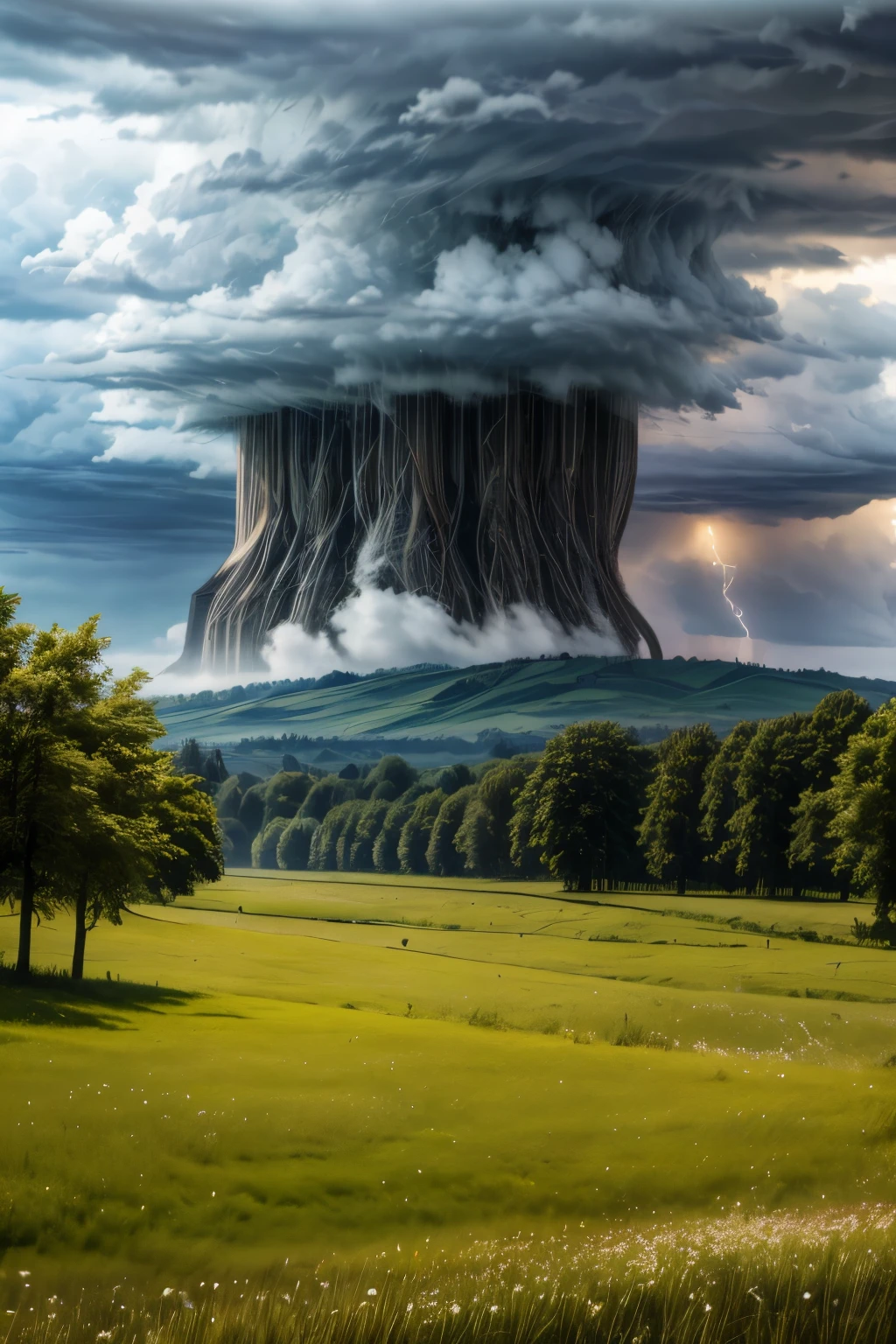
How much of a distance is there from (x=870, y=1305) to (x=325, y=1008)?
383 inches

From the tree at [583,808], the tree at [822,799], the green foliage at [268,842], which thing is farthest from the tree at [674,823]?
the green foliage at [268,842]

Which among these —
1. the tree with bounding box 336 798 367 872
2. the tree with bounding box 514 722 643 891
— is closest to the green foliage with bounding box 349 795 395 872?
the tree with bounding box 336 798 367 872

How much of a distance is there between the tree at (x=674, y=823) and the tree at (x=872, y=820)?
171 inches

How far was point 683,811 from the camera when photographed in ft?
94.0

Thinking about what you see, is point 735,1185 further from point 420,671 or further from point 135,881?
point 420,671

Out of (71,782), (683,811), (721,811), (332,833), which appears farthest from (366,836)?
(71,782)

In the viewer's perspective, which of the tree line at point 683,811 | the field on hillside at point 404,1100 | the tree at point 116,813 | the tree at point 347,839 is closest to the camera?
the field on hillside at point 404,1100

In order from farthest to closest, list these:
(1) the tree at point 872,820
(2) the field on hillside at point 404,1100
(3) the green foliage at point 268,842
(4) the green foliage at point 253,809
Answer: (4) the green foliage at point 253,809 → (3) the green foliage at point 268,842 → (1) the tree at point 872,820 → (2) the field on hillside at point 404,1100

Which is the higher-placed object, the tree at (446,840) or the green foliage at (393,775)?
the green foliage at (393,775)

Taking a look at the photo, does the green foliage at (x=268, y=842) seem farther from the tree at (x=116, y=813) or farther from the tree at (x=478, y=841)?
the tree at (x=116, y=813)

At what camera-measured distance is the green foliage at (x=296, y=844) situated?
112 feet

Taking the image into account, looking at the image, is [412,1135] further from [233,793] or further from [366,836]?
[233,793]

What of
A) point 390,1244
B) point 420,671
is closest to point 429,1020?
point 390,1244

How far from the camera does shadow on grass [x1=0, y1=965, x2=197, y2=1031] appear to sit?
1334cm
